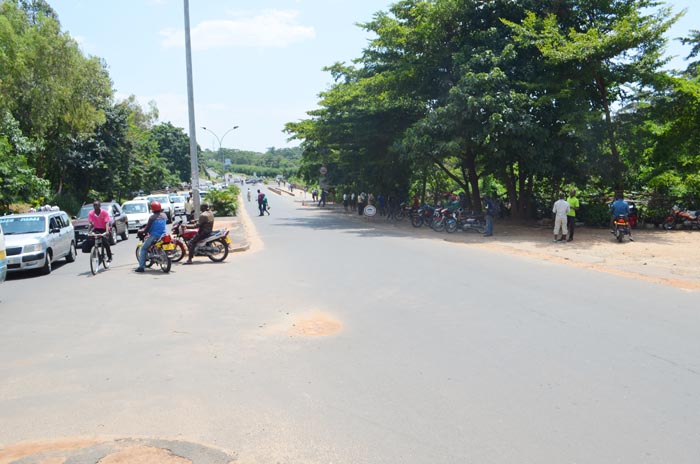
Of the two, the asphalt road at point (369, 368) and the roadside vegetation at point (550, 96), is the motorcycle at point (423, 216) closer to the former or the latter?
the roadside vegetation at point (550, 96)

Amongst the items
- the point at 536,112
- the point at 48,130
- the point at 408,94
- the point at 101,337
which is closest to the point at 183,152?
the point at 48,130

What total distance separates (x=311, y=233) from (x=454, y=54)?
9.10 metres

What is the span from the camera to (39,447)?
4043 millimetres

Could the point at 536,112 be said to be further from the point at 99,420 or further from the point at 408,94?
the point at 99,420

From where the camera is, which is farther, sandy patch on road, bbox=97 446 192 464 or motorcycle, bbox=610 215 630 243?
motorcycle, bbox=610 215 630 243

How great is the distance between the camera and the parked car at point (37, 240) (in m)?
12.9

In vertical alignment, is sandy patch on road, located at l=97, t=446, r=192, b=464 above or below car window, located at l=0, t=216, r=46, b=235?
below

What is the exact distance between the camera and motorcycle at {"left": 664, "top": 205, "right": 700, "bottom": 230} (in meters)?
19.6

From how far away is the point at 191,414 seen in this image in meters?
4.60

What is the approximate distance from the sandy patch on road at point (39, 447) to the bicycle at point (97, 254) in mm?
9059

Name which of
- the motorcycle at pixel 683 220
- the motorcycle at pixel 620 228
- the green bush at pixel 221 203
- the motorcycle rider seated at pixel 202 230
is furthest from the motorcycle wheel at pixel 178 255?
the green bush at pixel 221 203

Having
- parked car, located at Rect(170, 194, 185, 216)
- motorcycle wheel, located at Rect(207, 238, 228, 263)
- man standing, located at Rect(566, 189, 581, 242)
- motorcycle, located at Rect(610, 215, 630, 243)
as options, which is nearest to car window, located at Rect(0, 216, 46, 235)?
motorcycle wheel, located at Rect(207, 238, 228, 263)

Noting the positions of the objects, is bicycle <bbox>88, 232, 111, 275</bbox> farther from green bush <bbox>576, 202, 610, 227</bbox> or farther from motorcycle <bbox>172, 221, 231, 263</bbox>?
green bush <bbox>576, 202, 610, 227</bbox>

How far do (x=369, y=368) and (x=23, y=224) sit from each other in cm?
1225
